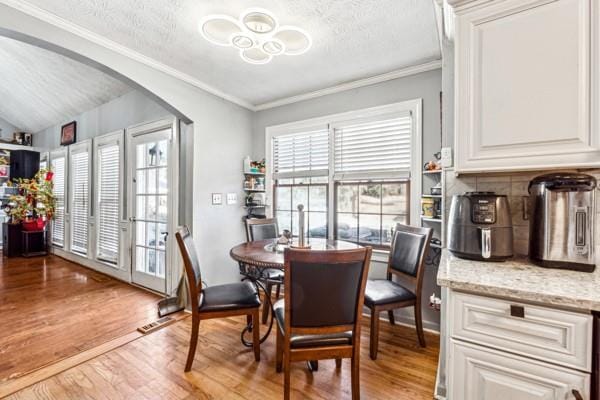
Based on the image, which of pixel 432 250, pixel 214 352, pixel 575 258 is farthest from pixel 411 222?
pixel 214 352

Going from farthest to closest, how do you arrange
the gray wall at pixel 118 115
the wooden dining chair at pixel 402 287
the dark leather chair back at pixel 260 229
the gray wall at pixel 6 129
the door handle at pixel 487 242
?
1. the gray wall at pixel 6 129
2. the gray wall at pixel 118 115
3. the dark leather chair back at pixel 260 229
4. the wooden dining chair at pixel 402 287
5. the door handle at pixel 487 242

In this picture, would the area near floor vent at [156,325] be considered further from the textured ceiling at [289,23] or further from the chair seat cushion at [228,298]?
the textured ceiling at [289,23]

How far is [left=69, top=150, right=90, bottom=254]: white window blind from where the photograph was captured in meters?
4.71

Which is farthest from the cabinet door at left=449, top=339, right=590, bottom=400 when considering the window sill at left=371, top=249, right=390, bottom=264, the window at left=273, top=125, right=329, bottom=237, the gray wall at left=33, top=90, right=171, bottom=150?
the gray wall at left=33, top=90, right=171, bottom=150

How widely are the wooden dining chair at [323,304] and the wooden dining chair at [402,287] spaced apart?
24.2 inches

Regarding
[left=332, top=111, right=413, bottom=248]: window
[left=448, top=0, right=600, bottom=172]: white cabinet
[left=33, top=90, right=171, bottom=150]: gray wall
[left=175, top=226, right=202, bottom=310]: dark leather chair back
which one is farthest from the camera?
[left=33, top=90, right=171, bottom=150]: gray wall

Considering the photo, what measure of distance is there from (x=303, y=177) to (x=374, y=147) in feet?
3.08

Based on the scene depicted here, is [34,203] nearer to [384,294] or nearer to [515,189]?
[384,294]

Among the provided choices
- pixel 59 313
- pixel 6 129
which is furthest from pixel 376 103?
pixel 6 129

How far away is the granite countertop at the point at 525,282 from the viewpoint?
0.91 m

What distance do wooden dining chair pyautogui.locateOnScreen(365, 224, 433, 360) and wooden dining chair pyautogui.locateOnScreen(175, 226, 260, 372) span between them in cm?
89

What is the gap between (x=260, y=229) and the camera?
3102 mm

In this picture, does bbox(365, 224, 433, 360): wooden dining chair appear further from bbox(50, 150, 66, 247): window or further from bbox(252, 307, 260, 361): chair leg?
bbox(50, 150, 66, 247): window

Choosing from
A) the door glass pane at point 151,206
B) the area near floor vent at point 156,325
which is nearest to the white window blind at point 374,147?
the door glass pane at point 151,206
